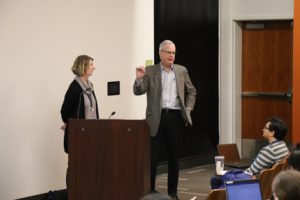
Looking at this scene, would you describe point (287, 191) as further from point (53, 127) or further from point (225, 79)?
point (225, 79)

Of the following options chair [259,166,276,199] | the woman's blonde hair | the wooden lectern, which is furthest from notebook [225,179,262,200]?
the woman's blonde hair

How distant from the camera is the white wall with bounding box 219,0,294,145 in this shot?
35.3 ft

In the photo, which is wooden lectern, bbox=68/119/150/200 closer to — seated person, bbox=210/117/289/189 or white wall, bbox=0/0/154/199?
Answer: seated person, bbox=210/117/289/189

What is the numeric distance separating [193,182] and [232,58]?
2535 millimetres

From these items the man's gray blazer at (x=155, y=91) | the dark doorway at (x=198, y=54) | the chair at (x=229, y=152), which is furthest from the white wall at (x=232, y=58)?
the chair at (x=229, y=152)

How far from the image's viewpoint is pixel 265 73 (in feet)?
36.0

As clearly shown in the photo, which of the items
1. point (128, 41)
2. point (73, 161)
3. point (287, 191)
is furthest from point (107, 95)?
point (287, 191)

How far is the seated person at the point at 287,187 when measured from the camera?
3.39 metres

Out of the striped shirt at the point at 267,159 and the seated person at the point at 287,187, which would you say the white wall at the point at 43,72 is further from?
the seated person at the point at 287,187

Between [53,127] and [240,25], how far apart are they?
446 cm

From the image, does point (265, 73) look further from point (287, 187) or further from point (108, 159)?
point (287, 187)

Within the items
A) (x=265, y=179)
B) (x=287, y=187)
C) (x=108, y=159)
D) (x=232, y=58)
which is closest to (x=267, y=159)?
(x=265, y=179)

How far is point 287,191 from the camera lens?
3.39m

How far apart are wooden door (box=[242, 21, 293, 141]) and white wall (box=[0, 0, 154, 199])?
3.03m
